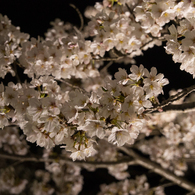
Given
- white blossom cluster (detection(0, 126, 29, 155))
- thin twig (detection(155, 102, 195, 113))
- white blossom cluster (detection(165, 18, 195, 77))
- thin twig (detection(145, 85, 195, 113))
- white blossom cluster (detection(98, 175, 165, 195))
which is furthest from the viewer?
white blossom cluster (detection(0, 126, 29, 155))

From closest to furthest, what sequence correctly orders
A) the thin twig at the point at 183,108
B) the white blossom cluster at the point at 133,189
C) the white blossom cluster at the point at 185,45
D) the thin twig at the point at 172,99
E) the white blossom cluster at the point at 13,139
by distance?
the white blossom cluster at the point at 185,45
the thin twig at the point at 172,99
the thin twig at the point at 183,108
the white blossom cluster at the point at 133,189
the white blossom cluster at the point at 13,139

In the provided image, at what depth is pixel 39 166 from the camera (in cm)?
384

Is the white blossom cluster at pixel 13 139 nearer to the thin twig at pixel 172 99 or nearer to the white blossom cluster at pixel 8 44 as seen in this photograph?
the white blossom cluster at pixel 8 44

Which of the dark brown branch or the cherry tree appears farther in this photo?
the dark brown branch

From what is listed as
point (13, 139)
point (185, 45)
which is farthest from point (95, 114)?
point (13, 139)

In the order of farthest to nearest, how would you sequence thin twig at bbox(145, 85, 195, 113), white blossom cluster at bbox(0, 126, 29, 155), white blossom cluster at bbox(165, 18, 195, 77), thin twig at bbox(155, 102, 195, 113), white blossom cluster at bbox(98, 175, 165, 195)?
white blossom cluster at bbox(0, 126, 29, 155) < white blossom cluster at bbox(98, 175, 165, 195) < thin twig at bbox(155, 102, 195, 113) < thin twig at bbox(145, 85, 195, 113) < white blossom cluster at bbox(165, 18, 195, 77)

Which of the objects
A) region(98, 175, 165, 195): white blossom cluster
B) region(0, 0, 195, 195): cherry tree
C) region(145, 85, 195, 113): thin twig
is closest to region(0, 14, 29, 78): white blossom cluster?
region(0, 0, 195, 195): cherry tree

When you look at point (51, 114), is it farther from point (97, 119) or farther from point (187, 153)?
point (187, 153)

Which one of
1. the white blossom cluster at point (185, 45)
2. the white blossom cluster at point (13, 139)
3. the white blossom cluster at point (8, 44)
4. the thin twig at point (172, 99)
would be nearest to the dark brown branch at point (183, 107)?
the thin twig at point (172, 99)

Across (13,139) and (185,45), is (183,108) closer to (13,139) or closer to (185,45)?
(185,45)

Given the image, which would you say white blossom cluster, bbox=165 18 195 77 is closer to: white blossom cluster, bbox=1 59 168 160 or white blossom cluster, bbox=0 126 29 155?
white blossom cluster, bbox=1 59 168 160

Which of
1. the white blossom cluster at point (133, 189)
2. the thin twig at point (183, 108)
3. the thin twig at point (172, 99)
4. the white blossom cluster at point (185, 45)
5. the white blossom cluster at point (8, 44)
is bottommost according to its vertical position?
the white blossom cluster at point (133, 189)

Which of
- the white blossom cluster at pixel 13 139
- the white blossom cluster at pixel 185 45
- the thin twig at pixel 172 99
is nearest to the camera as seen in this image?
the white blossom cluster at pixel 185 45

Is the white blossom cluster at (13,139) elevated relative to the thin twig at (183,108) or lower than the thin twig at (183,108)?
elevated
